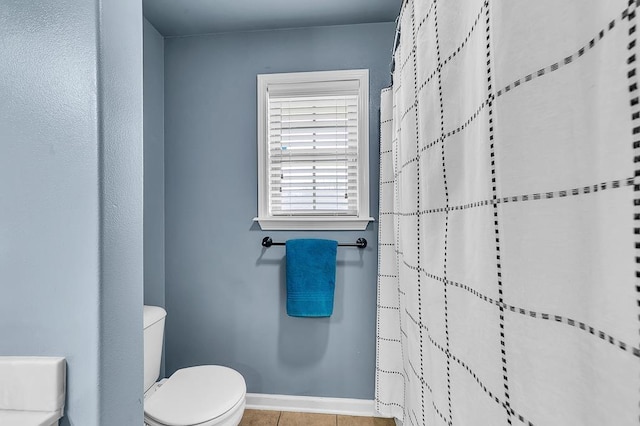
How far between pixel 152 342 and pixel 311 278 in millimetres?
894

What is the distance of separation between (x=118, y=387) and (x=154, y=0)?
187 centimetres

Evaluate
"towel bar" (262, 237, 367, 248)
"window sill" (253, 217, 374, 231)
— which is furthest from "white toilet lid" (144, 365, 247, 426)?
"window sill" (253, 217, 374, 231)

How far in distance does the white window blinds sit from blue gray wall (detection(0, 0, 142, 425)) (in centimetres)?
108

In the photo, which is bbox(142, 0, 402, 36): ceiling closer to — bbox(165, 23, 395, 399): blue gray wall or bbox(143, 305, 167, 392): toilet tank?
bbox(165, 23, 395, 399): blue gray wall

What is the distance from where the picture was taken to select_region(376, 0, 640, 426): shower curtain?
0.21 meters

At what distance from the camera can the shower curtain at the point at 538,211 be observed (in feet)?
0.69

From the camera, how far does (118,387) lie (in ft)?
2.40

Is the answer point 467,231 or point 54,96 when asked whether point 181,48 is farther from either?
point 467,231

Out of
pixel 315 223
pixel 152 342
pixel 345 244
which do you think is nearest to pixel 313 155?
pixel 315 223

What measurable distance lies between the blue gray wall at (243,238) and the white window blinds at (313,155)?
0.13m

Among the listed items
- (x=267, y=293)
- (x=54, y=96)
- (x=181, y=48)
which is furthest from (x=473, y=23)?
(x=181, y=48)

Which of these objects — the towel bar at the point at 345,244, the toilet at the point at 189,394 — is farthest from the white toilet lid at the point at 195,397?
the towel bar at the point at 345,244

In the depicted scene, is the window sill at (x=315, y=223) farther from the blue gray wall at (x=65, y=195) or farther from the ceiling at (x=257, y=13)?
the ceiling at (x=257, y=13)

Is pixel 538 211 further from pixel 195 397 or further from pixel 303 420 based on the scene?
pixel 303 420
